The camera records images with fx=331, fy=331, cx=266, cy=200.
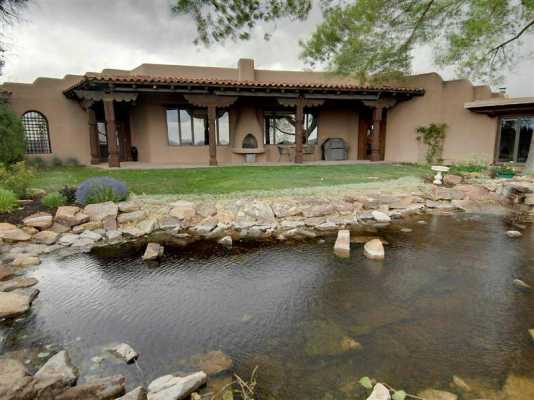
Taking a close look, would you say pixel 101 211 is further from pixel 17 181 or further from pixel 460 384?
pixel 460 384

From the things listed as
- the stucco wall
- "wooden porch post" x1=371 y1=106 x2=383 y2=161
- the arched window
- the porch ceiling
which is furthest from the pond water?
the arched window

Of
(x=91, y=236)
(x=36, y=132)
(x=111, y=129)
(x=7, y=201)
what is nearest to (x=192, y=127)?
(x=111, y=129)

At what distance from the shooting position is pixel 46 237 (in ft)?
17.7

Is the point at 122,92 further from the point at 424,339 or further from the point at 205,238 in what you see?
the point at 424,339

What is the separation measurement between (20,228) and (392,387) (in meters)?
6.00

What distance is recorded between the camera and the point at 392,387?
7.71 feet

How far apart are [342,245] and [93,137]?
11.7 metres

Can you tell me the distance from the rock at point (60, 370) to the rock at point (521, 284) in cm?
454

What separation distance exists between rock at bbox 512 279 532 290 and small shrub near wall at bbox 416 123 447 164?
10518 mm

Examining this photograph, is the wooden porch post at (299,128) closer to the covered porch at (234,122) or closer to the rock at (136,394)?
the covered porch at (234,122)

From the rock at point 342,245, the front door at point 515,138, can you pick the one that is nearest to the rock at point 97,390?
the rock at point 342,245

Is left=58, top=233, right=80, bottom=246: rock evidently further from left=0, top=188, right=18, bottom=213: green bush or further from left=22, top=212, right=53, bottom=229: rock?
left=0, top=188, right=18, bottom=213: green bush

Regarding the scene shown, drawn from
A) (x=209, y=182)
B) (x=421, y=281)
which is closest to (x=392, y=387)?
(x=421, y=281)

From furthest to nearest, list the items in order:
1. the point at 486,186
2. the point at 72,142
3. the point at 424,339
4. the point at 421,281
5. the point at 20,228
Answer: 1. the point at 72,142
2. the point at 486,186
3. the point at 20,228
4. the point at 421,281
5. the point at 424,339
